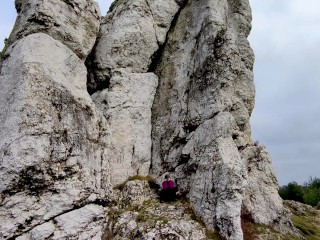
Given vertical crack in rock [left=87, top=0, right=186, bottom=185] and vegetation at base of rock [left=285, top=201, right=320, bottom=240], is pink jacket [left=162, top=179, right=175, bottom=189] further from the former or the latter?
vegetation at base of rock [left=285, top=201, right=320, bottom=240]

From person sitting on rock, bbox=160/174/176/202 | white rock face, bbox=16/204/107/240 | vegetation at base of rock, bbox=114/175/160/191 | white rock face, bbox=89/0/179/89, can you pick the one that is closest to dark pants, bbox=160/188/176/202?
person sitting on rock, bbox=160/174/176/202

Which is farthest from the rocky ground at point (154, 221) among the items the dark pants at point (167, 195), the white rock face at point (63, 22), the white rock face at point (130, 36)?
the white rock face at point (63, 22)

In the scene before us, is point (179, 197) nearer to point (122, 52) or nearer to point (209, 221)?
point (209, 221)

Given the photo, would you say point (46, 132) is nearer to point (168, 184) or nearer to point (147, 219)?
point (147, 219)

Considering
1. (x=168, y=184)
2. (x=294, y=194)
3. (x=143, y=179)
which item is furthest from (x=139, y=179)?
(x=294, y=194)

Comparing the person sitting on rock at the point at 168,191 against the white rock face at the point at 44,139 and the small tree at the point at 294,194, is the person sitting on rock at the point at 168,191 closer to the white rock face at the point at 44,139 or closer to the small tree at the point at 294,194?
the white rock face at the point at 44,139

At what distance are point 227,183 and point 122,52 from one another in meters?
13.5

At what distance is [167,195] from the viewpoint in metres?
22.3

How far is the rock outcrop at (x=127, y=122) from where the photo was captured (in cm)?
1906

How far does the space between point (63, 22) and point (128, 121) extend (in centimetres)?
820

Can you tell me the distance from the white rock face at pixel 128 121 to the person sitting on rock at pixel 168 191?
311 cm

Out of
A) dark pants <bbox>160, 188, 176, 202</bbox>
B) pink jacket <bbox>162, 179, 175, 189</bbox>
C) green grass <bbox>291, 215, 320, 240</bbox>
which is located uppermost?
pink jacket <bbox>162, 179, 175, 189</bbox>

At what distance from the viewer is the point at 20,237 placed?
1753 cm

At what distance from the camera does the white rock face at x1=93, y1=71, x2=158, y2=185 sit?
24703 millimetres
